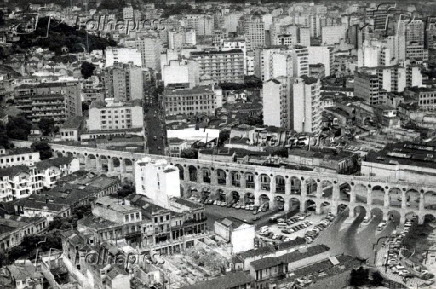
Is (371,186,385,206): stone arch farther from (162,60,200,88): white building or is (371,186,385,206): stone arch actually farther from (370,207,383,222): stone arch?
(162,60,200,88): white building

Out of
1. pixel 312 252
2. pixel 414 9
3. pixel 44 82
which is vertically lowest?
pixel 312 252

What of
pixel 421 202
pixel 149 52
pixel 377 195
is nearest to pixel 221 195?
pixel 377 195

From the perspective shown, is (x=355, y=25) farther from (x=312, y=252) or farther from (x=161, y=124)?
(x=312, y=252)

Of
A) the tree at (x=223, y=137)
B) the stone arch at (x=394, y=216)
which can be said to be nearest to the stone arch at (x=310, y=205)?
the stone arch at (x=394, y=216)

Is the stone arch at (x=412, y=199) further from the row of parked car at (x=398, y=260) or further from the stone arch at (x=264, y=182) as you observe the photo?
the stone arch at (x=264, y=182)

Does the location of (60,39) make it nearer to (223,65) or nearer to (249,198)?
(223,65)

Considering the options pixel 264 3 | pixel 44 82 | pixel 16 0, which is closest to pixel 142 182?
pixel 44 82

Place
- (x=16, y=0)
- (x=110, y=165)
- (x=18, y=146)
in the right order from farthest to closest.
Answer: (x=16, y=0) < (x=18, y=146) < (x=110, y=165)
